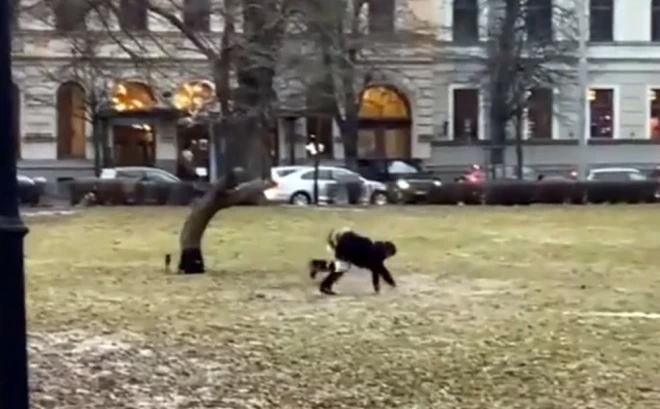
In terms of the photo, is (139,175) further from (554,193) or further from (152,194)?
(554,193)

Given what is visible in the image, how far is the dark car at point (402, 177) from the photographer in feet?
131

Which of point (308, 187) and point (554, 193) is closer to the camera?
point (554, 193)

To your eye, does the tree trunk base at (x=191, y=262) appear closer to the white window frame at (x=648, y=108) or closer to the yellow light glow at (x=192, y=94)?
the yellow light glow at (x=192, y=94)

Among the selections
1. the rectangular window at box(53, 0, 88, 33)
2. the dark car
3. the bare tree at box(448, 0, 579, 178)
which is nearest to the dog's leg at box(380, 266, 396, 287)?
the rectangular window at box(53, 0, 88, 33)

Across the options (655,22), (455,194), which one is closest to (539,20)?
(655,22)

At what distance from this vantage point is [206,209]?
1692 cm

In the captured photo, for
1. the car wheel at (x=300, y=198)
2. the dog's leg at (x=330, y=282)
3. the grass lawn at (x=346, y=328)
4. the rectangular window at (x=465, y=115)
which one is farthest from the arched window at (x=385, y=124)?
the dog's leg at (x=330, y=282)

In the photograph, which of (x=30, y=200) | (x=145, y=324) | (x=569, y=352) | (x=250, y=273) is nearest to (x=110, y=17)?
(x=250, y=273)

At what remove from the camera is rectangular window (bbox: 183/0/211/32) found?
1703cm

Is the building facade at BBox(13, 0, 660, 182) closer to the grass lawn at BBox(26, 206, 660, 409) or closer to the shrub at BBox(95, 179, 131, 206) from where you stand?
the shrub at BBox(95, 179, 131, 206)

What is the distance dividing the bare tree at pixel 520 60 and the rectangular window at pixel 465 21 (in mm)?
1203

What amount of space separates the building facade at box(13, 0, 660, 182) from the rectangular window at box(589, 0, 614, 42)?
4 centimetres

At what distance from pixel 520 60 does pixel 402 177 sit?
6.62 meters

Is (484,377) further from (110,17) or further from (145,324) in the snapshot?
(110,17)
